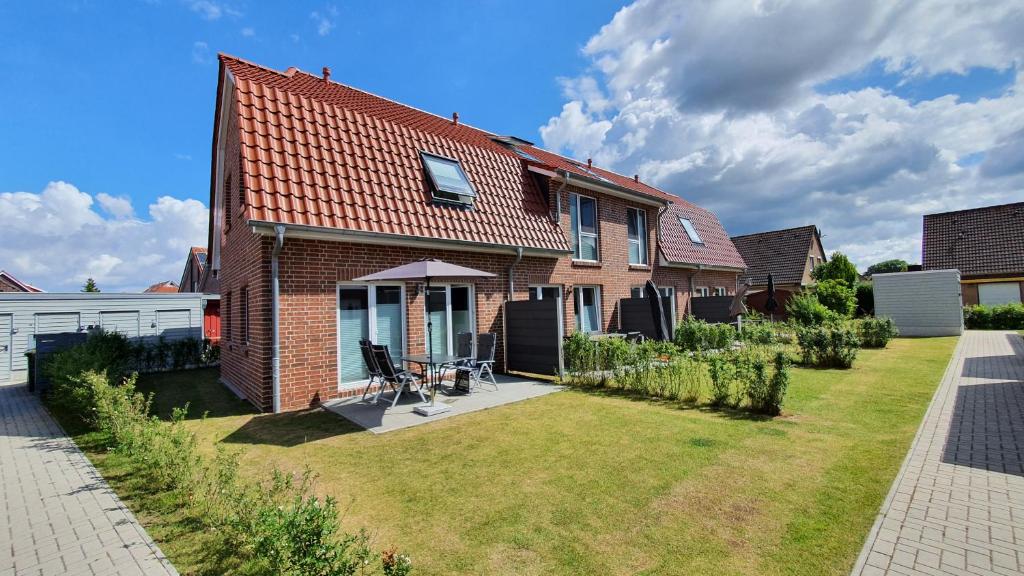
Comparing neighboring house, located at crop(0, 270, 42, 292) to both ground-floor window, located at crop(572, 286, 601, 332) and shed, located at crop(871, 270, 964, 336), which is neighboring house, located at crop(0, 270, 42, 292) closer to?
ground-floor window, located at crop(572, 286, 601, 332)

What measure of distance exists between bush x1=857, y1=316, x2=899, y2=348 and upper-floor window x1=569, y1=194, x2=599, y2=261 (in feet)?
31.9

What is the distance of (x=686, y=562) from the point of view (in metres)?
2.92

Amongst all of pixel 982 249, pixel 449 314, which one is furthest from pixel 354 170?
pixel 982 249

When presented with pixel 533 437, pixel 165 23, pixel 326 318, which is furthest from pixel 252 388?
pixel 165 23

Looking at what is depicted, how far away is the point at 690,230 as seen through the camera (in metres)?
19.9

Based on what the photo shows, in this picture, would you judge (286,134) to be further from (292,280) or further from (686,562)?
(686,562)

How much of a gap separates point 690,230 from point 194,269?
35.3m

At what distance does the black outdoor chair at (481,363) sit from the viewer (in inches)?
349

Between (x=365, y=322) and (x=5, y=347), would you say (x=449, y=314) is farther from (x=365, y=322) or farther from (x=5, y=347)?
(x=5, y=347)

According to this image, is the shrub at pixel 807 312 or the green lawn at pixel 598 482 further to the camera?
the shrub at pixel 807 312

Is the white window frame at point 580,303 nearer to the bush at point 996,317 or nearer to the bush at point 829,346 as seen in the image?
the bush at point 829,346

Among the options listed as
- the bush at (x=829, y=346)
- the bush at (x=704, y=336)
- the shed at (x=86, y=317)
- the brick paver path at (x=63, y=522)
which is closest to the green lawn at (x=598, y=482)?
the brick paver path at (x=63, y=522)

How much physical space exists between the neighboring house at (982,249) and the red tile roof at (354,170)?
28.9 m

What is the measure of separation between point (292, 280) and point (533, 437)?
4.95 metres
